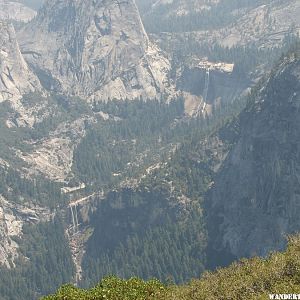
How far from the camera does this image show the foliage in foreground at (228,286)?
3285 inches

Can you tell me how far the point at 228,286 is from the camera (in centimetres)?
8562

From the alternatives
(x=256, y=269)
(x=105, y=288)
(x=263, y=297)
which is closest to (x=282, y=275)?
(x=256, y=269)

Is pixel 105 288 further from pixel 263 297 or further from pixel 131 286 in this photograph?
pixel 263 297

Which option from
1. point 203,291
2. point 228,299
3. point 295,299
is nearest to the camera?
point 295,299

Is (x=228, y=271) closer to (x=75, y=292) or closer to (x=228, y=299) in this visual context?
(x=228, y=299)

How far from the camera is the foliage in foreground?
83.4 metres

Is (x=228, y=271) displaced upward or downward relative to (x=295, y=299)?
downward

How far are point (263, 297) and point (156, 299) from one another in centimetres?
1922

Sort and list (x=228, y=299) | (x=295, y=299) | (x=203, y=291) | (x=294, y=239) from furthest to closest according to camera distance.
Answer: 1. (x=294, y=239)
2. (x=203, y=291)
3. (x=228, y=299)
4. (x=295, y=299)

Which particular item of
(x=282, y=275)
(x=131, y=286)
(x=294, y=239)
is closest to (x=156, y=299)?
(x=131, y=286)

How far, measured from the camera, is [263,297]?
7419 centimetres

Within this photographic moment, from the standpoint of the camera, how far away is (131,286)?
90.8 meters

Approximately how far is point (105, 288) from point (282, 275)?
2744 centimetres

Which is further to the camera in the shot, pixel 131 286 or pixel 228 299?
pixel 131 286
